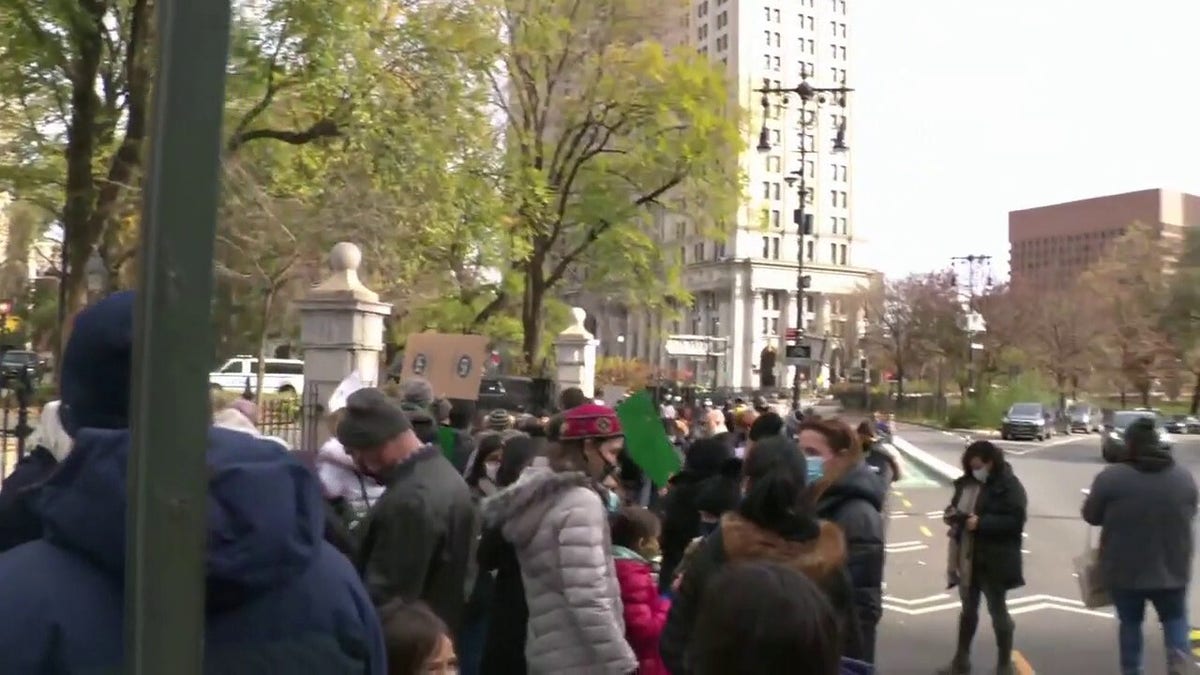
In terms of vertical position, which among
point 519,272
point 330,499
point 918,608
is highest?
point 519,272

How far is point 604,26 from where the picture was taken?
2952 centimetres

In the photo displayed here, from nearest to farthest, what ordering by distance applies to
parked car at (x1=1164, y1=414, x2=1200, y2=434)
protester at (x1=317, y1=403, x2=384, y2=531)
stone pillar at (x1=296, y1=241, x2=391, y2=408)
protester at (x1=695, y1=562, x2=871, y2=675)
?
protester at (x1=695, y1=562, x2=871, y2=675)
protester at (x1=317, y1=403, x2=384, y2=531)
stone pillar at (x1=296, y1=241, x2=391, y2=408)
parked car at (x1=1164, y1=414, x2=1200, y2=434)

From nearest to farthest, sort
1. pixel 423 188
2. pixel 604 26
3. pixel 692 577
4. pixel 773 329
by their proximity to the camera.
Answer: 1. pixel 692 577
2. pixel 423 188
3. pixel 604 26
4. pixel 773 329

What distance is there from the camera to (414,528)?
4.52 meters

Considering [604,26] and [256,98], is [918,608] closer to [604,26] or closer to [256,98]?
[256,98]

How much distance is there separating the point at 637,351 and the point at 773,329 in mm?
13188

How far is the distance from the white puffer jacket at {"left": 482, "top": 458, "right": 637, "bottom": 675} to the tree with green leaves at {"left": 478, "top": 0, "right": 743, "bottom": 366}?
76.4 ft

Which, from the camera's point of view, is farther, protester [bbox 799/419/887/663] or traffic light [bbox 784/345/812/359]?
traffic light [bbox 784/345/812/359]

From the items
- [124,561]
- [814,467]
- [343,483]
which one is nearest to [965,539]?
[814,467]

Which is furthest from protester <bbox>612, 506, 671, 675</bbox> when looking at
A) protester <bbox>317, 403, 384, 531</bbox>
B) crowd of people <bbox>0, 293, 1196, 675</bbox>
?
protester <bbox>317, 403, 384, 531</bbox>

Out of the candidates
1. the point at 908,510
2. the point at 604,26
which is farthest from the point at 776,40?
the point at 908,510

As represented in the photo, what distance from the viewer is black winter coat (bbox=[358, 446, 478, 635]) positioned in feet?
14.8

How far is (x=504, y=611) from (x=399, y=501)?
0.62 m

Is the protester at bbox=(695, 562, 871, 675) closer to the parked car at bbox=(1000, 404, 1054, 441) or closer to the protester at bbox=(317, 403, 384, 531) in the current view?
the protester at bbox=(317, 403, 384, 531)
